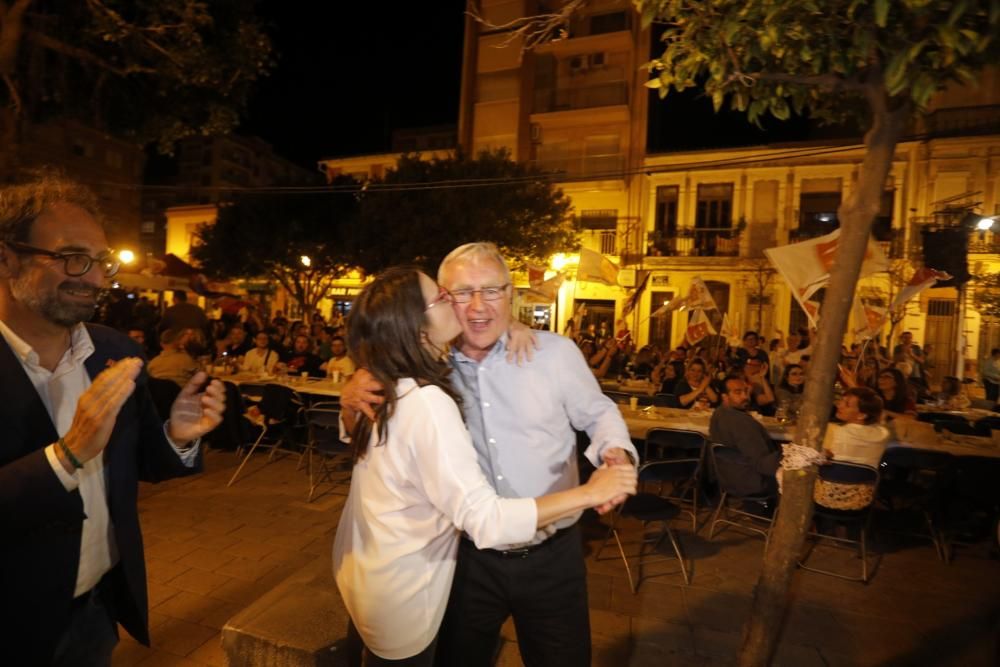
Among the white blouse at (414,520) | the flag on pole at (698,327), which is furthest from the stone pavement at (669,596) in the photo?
the flag on pole at (698,327)

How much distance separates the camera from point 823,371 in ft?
8.76

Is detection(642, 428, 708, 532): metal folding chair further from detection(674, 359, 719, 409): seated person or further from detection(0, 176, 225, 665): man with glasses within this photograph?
detection(0, 176, 225, 665): man with glasses

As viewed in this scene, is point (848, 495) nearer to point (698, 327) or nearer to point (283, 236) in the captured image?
point (698, 327)

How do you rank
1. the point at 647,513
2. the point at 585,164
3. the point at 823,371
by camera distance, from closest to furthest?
1. the point at 823,371
2. the point at 647,513
3. the point at 585,164

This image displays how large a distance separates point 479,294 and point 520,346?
26 centimetres

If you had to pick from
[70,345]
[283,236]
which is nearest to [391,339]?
[70,345]

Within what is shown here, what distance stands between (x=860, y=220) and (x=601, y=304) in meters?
21.0

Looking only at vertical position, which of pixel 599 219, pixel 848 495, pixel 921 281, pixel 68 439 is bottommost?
pixel 848 495

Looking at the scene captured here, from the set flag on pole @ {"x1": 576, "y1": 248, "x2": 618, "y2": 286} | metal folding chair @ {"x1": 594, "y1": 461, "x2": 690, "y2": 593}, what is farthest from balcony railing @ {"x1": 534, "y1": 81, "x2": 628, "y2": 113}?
metal folding chair @ {"x1": 594, "y1": 461, "x2": 690, "y2": 593}

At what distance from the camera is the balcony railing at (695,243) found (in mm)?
21594

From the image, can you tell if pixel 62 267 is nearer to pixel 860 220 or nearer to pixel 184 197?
pixel 860 220

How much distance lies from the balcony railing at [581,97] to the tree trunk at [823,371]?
75.9ft

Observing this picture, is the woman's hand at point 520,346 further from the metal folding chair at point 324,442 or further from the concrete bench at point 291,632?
the metal folding chair at point 324,442

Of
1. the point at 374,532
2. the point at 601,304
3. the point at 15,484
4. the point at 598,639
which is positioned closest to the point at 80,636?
the point at 15,484
